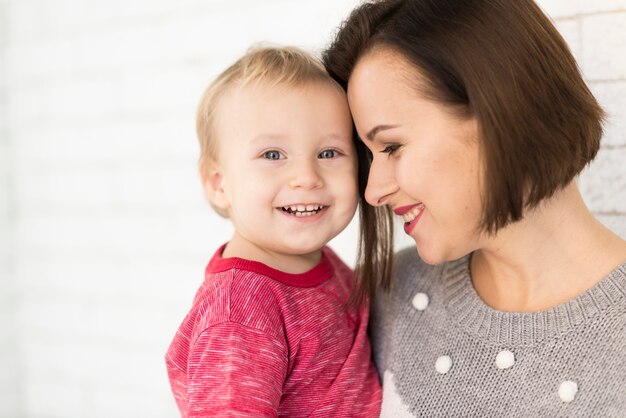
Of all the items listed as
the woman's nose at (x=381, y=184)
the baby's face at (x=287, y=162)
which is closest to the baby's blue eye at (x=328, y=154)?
the baby's face at (x=287, y=162)

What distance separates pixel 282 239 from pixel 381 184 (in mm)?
215

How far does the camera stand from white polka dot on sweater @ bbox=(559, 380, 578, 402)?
125 cm

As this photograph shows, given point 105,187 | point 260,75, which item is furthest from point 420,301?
point 105,187

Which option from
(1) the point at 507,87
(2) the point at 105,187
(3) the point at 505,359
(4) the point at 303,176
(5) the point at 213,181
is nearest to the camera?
(1) the point at 507,87

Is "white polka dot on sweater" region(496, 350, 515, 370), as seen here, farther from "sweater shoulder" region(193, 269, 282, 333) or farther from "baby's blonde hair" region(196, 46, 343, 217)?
"baby's blonde hair" region(196, 46, 343, 217)

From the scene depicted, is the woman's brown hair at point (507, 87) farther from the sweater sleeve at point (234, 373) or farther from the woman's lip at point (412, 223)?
the sweater sleeve at point (234, 373)

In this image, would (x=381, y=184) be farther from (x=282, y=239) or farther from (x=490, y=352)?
(x=490, y=352)

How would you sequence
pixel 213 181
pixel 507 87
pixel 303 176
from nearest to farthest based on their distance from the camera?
pixel 507 87
pixel 303 176
pixel 213 181

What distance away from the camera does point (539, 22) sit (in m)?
1.31

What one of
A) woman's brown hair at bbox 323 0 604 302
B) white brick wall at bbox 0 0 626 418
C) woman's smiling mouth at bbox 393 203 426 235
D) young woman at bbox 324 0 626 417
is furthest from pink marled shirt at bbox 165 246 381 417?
white brick wall at bbox 0 0 626 418

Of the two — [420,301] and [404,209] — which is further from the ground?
[404,209]

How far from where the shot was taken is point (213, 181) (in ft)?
5.23

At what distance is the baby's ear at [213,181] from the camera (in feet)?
5.17

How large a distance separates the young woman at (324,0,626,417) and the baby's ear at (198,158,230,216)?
300 mm
